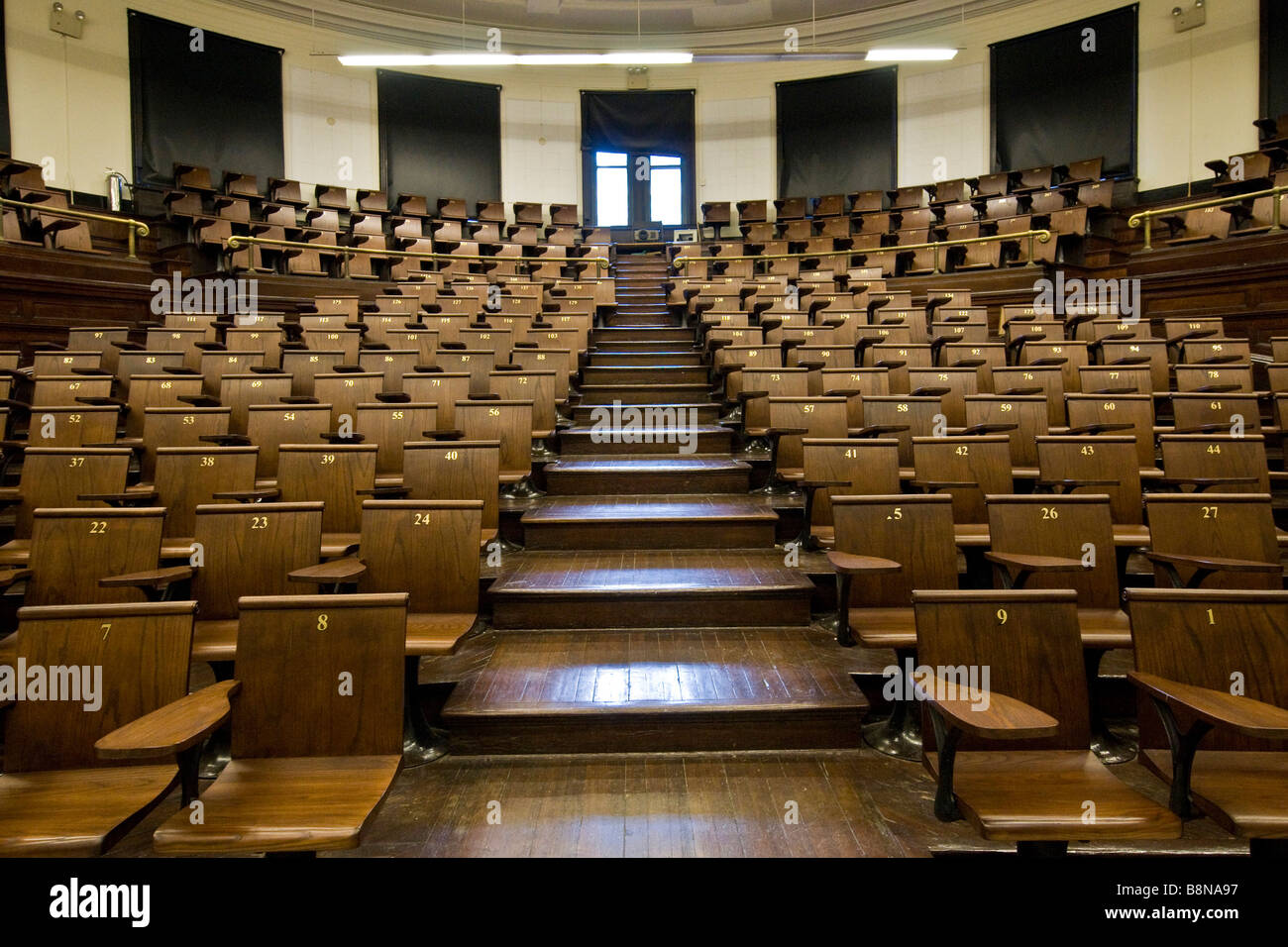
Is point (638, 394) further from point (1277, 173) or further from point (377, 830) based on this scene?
point (1277, 173)

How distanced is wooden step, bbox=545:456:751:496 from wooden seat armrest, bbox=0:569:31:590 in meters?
1.13

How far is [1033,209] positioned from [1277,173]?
116 centimetres

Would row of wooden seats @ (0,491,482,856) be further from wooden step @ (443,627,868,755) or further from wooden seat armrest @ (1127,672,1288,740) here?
wooden seat armrest @ (1127,672,1288,740)

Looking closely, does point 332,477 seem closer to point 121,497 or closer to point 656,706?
point 121,497

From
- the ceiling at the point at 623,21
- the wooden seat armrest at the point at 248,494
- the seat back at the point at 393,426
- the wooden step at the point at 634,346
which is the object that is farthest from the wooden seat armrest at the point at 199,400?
the ceiling at the point at 623,21

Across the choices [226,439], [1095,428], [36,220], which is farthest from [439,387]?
[36,220]

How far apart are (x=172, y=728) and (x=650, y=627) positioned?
0.86 meters

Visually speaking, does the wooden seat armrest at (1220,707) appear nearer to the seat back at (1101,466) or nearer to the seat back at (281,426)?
the seat back at (1101,466)

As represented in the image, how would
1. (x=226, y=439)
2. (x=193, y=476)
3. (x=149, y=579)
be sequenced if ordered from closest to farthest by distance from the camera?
(x=149, y=579) < (x=193, y=476) < (x=226, y=439)

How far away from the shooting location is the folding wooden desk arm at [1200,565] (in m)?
1.14

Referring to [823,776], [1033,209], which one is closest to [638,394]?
[823,776]

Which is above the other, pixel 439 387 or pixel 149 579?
pixel 439 387

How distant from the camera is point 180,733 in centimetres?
79

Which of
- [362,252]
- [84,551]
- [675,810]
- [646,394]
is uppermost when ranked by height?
[362,252]
